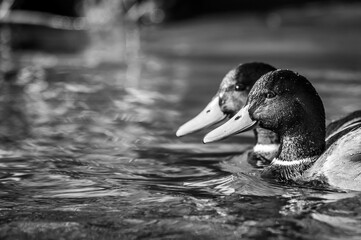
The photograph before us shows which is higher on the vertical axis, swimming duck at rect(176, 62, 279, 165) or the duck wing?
swimming duck at rect(176, 62, 279, 165)

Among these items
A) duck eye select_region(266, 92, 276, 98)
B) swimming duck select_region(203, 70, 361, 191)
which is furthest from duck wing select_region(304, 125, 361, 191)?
duck eye select_region(266, 92, 276, 98)

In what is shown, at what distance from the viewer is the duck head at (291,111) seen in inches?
217

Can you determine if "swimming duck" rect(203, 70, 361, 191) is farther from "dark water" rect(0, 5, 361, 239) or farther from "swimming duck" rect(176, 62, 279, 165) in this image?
"swimming duck" rect(176, 62, 279, 165)

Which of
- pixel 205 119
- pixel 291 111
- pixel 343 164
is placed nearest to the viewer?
pixel 343 164

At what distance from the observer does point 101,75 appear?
43.0ft

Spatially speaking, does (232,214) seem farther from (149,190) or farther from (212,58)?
(212,58)

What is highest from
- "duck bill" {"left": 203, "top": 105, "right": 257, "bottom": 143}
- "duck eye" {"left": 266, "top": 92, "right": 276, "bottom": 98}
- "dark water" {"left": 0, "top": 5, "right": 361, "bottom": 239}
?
"duck eye" {"left": 266, "top": 92, "right": 276, "bottom": 98}

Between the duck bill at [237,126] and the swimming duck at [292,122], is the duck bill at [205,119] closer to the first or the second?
the duck bill at [237,126]

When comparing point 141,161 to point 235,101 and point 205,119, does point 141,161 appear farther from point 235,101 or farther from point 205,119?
point 235,101

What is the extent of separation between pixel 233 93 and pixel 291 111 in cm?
121

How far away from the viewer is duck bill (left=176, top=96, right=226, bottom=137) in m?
6.57

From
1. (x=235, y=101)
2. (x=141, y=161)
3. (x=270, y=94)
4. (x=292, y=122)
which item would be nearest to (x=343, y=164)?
(x=292, y=122)

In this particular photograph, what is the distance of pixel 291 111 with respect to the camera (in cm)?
557

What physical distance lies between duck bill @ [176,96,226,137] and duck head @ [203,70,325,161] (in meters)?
0.95
